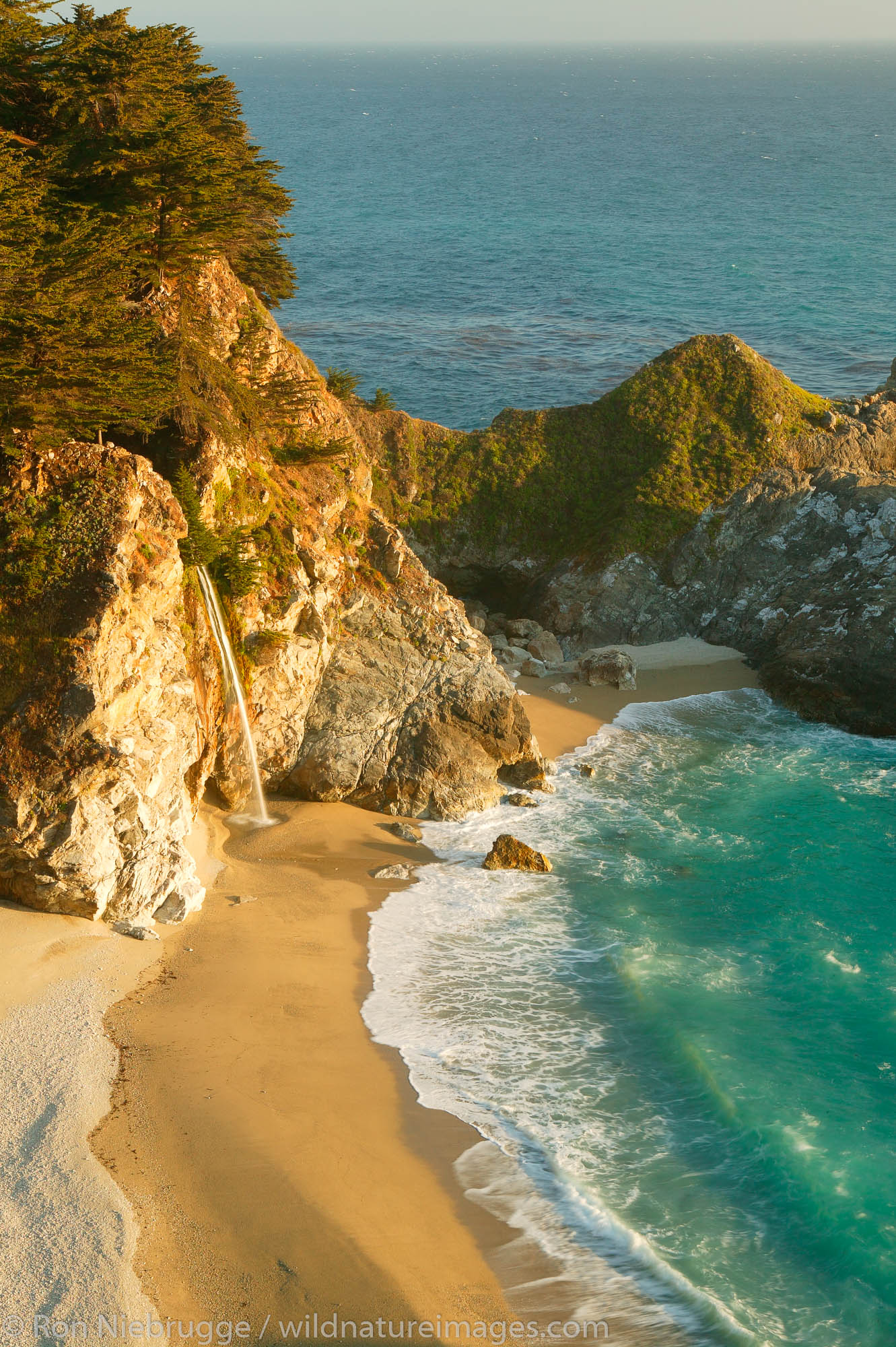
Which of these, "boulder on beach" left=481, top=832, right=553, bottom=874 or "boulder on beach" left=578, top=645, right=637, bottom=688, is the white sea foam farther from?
"boulder on beach" left=578, top=645, right=637, bottom=688

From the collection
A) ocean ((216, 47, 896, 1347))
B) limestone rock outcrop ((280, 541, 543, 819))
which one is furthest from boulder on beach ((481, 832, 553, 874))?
limestone rock outcrop ((280, 541, 543, 819))

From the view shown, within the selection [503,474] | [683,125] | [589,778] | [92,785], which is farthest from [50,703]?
[683,125]

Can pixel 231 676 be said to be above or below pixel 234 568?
below

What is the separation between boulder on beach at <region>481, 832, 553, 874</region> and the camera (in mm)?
20562

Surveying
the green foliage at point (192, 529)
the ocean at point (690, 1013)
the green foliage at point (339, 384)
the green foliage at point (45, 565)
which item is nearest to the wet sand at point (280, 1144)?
the ocean at point (690, 1013)

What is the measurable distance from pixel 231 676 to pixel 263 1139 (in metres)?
9.49

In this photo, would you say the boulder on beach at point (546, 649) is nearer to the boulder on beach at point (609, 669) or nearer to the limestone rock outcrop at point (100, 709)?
the boulder on beach at point (609, 669)

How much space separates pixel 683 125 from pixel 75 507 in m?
210

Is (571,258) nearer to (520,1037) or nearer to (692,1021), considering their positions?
(692,1021)

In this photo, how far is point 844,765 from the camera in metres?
25.0

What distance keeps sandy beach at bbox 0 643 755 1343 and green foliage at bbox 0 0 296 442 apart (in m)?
8.54

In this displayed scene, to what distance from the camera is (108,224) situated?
1908 cm

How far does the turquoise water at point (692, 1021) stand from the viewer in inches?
498

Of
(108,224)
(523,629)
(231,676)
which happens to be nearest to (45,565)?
(231,676)
